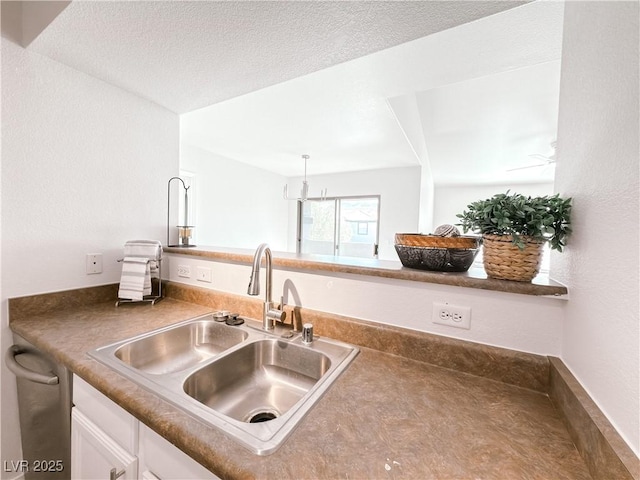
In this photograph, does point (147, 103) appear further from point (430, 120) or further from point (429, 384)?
point (430, 120)

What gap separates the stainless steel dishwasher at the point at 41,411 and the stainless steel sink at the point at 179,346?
20 centimetres

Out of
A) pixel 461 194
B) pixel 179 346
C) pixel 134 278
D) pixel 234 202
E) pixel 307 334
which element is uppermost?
pixel 461 194

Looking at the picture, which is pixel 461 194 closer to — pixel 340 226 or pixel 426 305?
pixel 340 226

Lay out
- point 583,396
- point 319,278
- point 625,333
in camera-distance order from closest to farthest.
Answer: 1. point 625,333
2. point 583,396
3. point 319,278

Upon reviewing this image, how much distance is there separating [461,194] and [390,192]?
274cm

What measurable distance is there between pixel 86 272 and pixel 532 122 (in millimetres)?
3664

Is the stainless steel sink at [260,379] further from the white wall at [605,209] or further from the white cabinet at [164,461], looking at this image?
the white wall at [605,209]

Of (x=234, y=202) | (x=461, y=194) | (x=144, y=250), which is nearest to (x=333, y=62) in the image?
(x=144, y=250)

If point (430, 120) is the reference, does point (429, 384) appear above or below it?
below

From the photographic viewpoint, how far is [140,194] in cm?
159

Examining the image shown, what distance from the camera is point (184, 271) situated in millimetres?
1570

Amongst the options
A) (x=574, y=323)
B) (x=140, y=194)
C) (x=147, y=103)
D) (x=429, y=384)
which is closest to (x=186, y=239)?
(x=140, y=194)

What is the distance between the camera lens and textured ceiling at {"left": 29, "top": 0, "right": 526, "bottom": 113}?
94 centimetres

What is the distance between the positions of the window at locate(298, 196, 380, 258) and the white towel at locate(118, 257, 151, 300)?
3860 millimetres
